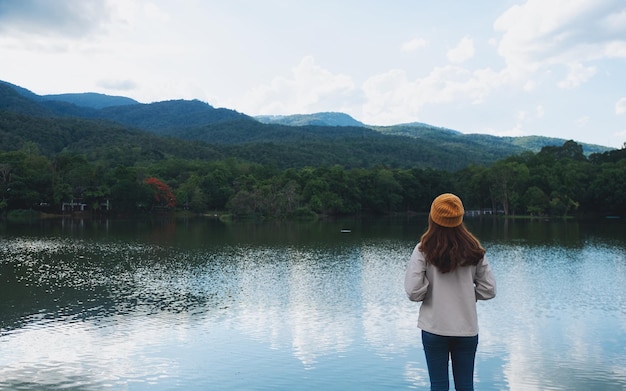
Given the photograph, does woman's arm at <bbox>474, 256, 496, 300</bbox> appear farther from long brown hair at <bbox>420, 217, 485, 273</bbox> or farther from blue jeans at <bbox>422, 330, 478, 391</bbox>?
blue jeans at <bbox>422, 330, 478, 391</bbox>

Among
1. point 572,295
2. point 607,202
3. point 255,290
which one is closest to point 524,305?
point 572,295

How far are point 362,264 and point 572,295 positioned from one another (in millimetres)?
9712

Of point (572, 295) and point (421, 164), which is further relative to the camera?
point (421, 164)

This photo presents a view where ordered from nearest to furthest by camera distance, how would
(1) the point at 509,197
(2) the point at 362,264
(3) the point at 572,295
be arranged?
(3) the point at 572,295 < (2) the point at 362,264 < (1) the point at 509,197

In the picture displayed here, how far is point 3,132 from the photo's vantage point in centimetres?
9950

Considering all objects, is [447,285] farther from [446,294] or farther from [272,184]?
[272,184]

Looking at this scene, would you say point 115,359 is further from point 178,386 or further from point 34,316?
point 34,316

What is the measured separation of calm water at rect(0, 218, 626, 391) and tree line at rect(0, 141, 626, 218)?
1693 inches

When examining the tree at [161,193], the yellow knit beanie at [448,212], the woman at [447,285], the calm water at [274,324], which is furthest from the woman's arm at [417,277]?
the tree at [161,193]

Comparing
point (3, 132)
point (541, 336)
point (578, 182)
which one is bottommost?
point (541, 336)

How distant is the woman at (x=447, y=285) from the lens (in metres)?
3.83

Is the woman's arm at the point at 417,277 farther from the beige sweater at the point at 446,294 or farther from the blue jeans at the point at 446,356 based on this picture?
the blue jeans at the point at 446,356

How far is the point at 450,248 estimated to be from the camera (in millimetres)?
3807

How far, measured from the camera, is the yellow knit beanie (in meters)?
3.84
